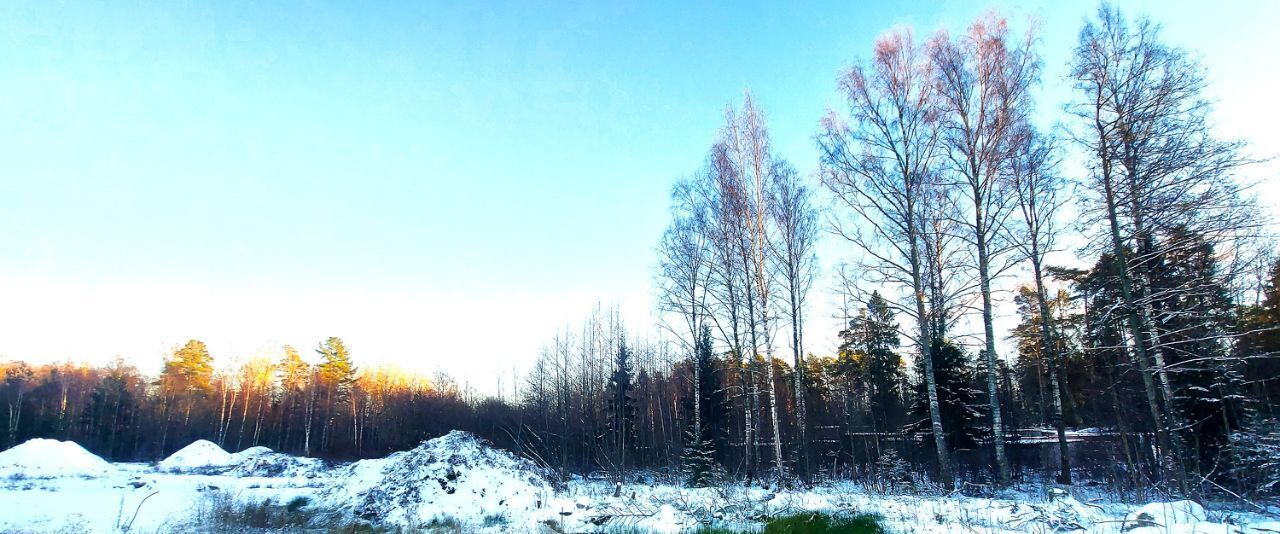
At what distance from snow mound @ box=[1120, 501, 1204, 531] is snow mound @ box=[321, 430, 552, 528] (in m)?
10.5

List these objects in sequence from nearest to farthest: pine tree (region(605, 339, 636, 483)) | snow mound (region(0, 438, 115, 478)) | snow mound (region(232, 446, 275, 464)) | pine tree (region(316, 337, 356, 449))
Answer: snow mound (region(0, 438, 115, 478))
pine tree (region(605, 339, 636, 483))
snow mound (region(232, 446, 275, 464))
pine tree (region(316, 337, 356, 449))

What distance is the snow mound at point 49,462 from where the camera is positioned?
25812mm

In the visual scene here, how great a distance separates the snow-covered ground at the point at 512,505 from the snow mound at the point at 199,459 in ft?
21.0

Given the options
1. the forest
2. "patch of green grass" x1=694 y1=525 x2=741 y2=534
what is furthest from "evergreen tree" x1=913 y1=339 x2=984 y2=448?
"patch of green grass" x1=694 y1=525 x2=741 y2=534

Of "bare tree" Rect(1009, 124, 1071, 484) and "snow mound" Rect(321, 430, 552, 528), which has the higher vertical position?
"bare tree" Rect(1009, 124, 1071, 484)

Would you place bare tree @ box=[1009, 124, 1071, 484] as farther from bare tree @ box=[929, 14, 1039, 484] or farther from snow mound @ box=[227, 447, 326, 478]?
snow mound @ box=[227, 447, 326, 478]

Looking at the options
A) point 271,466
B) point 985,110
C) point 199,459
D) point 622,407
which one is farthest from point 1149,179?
point 199,459

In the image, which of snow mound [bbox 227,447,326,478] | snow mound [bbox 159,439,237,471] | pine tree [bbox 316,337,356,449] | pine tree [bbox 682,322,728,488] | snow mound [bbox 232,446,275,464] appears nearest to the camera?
pine tree [bbox 682,322,728,488]

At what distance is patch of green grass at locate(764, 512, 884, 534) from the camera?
26.5 ft

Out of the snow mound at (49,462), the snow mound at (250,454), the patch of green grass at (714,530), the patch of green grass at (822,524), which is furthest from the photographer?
the snow mound at (250,454)

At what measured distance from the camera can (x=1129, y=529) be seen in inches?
254

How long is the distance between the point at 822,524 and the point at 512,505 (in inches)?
331

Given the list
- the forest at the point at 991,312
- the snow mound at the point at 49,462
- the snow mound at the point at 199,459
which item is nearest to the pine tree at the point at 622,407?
the forest at the point at 991,312

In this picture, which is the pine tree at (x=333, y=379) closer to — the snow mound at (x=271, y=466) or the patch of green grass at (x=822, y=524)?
the snow mound at (x=271, y=466)
